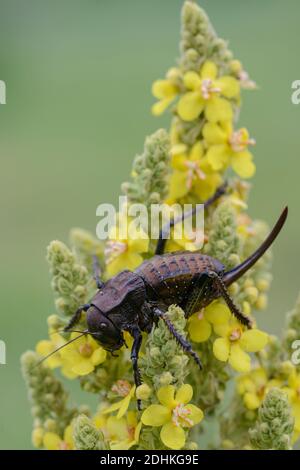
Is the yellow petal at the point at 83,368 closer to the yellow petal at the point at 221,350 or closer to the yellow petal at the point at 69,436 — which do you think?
the yellow petal at the point at 69,436

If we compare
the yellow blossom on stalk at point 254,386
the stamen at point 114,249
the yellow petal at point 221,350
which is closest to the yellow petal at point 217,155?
the stamen at point 114,249

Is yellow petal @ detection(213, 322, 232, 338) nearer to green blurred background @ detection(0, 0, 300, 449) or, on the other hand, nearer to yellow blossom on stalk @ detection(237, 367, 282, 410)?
yellow blossom on stalk @ detection(237, 367, 282, 410)

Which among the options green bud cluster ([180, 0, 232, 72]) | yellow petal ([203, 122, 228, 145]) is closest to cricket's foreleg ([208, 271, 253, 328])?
yellow petal ([203, 122, 228, 145])

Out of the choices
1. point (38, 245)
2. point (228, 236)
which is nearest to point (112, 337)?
point (228, 236)

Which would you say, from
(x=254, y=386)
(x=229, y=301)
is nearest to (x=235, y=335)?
(x=229, y=301)

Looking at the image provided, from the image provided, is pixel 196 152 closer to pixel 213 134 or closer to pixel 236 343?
pixel 213 134

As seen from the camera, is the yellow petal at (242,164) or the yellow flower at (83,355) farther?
the yellow petal at (242,164)
